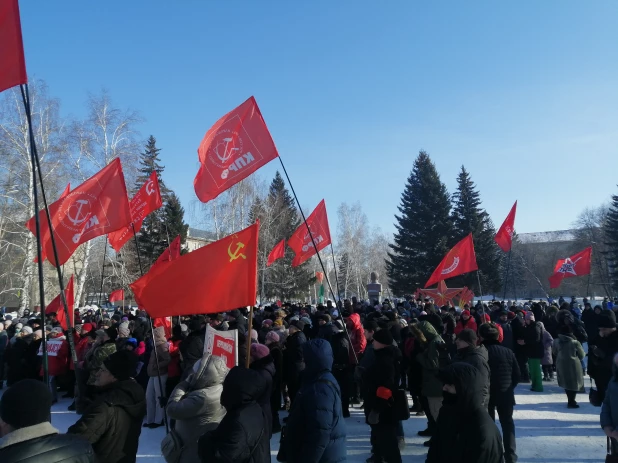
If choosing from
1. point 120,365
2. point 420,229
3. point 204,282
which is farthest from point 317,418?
point 420,229

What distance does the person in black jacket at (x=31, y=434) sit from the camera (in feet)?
7.18

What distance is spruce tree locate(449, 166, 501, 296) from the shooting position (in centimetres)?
3728

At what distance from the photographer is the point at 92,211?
7531 millimetres

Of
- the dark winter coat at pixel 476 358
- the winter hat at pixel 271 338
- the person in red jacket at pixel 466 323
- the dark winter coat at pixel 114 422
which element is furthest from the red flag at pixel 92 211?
the person in red jacket at pixel 466 323

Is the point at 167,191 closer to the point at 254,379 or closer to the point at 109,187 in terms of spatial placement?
the point at 109,187

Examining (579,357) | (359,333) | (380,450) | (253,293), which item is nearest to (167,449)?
(253,293)

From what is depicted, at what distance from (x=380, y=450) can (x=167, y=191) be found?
38.8m

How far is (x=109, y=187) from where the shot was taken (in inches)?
300

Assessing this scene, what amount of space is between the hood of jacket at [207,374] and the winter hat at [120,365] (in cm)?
60

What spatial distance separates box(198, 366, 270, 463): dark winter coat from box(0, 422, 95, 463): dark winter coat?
3.09ft

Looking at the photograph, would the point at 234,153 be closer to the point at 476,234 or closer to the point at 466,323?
the point at 466,323

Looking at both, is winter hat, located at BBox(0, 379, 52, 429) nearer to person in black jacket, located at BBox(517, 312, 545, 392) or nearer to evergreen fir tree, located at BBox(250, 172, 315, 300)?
person in black jacket, located at BBox(517, 312, 545, 392)

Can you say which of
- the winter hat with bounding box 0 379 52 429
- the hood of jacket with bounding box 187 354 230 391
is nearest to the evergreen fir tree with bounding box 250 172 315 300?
the hood of jacket with bounding box 187 354 230 391

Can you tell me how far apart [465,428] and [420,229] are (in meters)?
36.8
